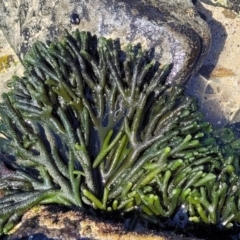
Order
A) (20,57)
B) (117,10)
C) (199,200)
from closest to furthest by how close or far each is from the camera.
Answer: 1. (199,200)
2. (117,10)
3. (20,57)

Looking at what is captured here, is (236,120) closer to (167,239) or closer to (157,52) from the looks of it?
(157,52)

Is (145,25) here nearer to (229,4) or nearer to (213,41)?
(213,41)

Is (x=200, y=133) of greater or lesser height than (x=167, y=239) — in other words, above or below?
above

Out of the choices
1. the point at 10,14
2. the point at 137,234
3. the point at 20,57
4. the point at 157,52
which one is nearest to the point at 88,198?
the point at 137,234

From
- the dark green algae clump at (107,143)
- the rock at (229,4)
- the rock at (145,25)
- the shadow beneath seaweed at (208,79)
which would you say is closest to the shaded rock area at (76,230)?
the dark green algae clump at (107,143)

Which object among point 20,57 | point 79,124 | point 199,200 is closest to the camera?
point 199,200

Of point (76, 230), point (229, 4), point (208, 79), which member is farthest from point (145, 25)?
point (76, 230)
